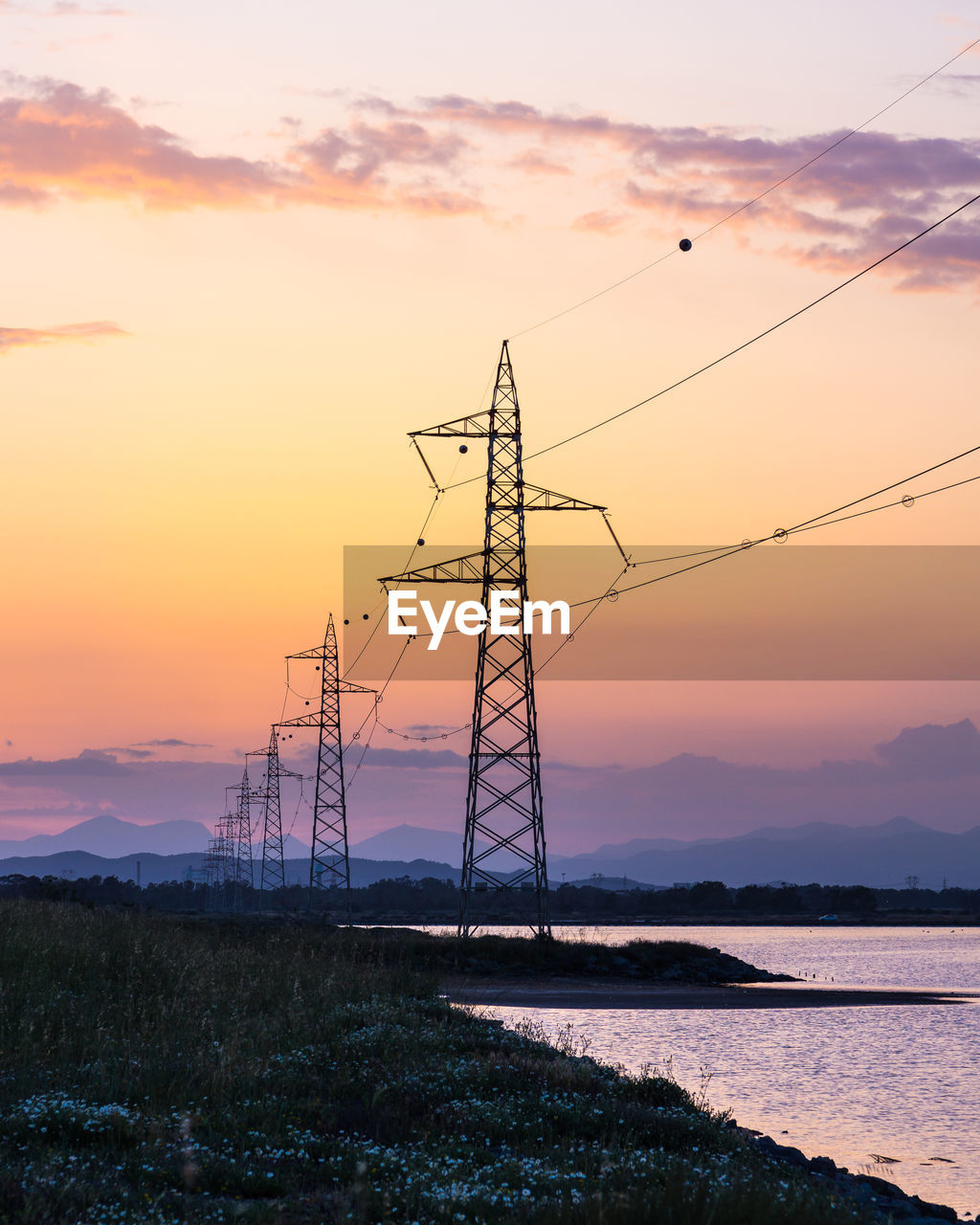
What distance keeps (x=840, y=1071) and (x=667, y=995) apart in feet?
71.3

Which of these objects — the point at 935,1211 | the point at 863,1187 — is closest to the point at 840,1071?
the point at 863,1187

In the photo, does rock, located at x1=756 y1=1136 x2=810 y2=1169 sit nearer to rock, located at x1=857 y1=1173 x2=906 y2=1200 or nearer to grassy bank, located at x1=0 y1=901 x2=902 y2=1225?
rock, located at x1=857 y1=1173 x2=906 y2=1200

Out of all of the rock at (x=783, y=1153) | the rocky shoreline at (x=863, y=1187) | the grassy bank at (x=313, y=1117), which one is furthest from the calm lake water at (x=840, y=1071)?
the grassy bank at (x=313, y=1117)

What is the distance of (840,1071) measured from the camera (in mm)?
35375

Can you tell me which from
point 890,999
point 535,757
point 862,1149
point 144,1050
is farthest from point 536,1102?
point 890,999

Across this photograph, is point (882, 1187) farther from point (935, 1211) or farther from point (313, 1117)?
point (313, 1117)

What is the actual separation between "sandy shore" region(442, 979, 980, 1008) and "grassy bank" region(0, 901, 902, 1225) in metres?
19.6

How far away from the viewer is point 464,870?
50562mm

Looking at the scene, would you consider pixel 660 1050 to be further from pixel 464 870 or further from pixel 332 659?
pixel 332 659

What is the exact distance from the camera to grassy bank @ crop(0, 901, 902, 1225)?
1218 centimetres

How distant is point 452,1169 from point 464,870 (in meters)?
36.6

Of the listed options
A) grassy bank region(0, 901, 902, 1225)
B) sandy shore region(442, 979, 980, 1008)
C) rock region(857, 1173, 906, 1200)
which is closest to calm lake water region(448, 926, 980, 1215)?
rock region(857, 1173, 906, 1200)

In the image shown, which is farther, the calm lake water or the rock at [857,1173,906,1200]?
the calm lake water

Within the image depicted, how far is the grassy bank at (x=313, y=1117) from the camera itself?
12180 millimetres
